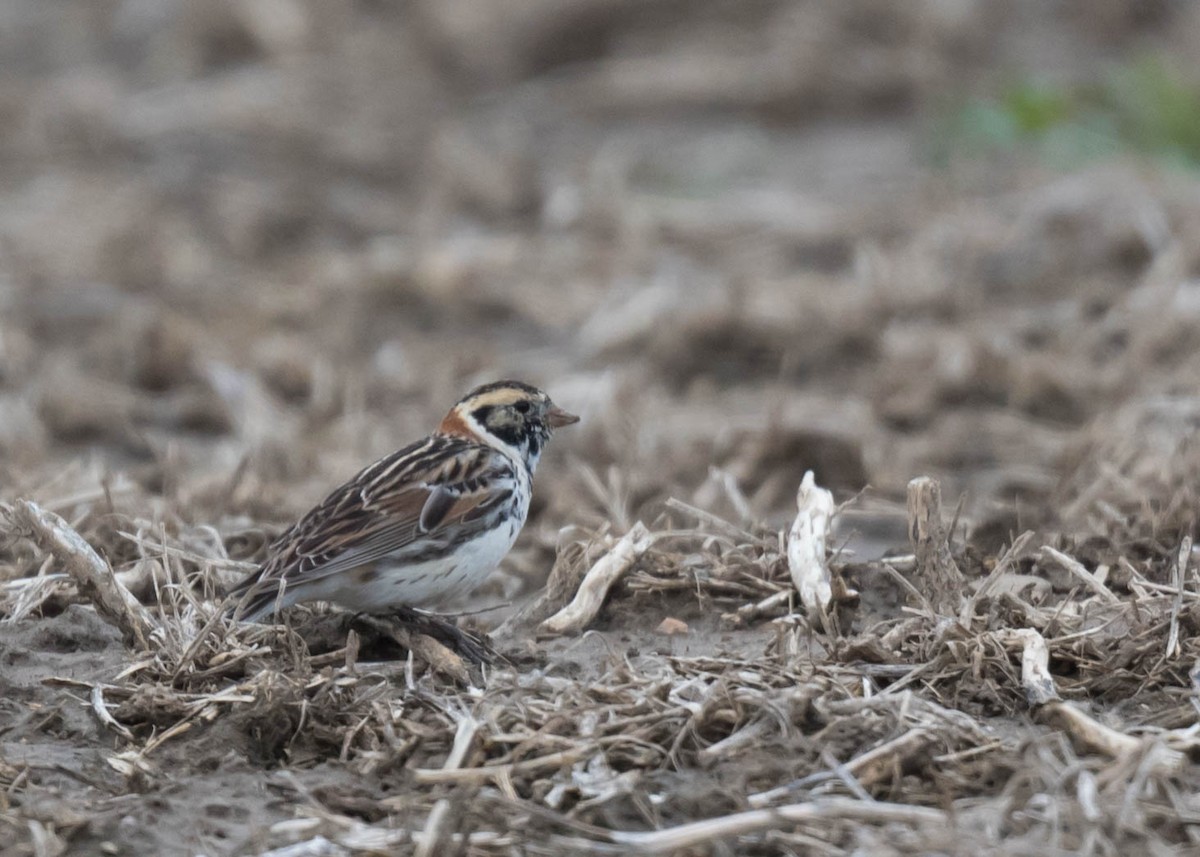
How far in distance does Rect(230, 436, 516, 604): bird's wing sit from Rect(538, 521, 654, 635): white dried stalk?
15.2 inches

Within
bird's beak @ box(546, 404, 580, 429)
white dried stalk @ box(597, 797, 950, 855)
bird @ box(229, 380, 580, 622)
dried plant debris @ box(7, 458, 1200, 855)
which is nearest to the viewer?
white dried stalk @ box(597, 797, 950, 855)

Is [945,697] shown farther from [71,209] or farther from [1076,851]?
[71,209]

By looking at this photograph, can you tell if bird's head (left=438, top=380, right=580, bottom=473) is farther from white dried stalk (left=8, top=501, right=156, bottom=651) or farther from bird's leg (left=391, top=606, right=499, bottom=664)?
white dried stalk (left=8, top=501, right=156, bottom=651)

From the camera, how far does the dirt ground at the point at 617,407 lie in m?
4.73

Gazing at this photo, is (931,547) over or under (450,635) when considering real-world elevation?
over

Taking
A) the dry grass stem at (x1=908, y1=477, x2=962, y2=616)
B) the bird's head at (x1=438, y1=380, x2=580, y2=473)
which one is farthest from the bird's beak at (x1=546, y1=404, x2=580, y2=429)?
the dry grass stem at (x1=908, y1=477, x2=962, y2=616)

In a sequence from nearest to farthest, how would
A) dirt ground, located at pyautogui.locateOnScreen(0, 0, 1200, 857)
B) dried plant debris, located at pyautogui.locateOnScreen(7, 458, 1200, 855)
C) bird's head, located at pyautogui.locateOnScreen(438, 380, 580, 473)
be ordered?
1. dried plant debris, located at pyautogui.locateOnScreen(7, 458, 1200, 855)
2. dirt ground, located at pyautogui.locateOnScreen(0, 0, 1200, 857)
3. bird's head, located at pyautogui.locateOnScreen(438, 380, 580, 473)

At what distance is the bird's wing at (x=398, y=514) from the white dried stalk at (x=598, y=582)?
39 cm

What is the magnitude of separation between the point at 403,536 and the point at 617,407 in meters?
3.48

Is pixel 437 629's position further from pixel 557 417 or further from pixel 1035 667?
pixel 1035 667

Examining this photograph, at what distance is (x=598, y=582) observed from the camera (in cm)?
607

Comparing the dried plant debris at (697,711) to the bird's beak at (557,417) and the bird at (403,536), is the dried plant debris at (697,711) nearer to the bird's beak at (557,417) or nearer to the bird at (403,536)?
the bird at (403,536)

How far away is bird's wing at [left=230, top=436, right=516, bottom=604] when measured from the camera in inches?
227

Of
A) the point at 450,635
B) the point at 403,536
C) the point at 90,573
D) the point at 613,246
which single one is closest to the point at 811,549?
the point at 450,635
